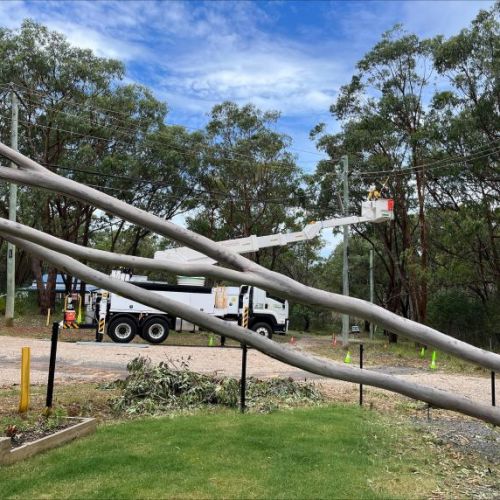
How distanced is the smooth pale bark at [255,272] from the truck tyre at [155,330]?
1902 cm

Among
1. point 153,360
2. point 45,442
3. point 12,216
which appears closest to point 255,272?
point 45,442

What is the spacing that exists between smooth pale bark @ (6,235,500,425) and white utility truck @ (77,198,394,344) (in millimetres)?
15078

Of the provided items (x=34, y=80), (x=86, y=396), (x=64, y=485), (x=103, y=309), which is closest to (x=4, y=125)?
(x=34, y=80)

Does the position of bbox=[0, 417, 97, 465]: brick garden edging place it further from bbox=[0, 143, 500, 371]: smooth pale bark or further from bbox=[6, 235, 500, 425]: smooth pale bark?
bbox=[0, 143, 500, 371]: smooth pale bark

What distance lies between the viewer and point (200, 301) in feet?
74.9

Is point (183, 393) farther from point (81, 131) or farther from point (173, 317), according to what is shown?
point (81, 131)

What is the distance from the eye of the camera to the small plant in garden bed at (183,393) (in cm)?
896

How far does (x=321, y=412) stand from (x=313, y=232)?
11988 millimetres

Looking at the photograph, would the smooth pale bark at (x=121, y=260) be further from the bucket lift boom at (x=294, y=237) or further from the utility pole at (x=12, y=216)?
the utility pole at (x=12, y=216)

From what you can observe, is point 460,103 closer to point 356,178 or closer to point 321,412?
point 356,178

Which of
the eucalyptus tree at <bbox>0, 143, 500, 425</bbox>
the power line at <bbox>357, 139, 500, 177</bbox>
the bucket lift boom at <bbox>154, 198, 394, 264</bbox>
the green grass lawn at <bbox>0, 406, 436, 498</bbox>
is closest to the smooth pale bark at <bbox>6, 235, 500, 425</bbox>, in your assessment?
the eucalyptus tree at <bbox>0, 143, 500, 425</bbox>

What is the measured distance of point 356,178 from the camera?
31.4m

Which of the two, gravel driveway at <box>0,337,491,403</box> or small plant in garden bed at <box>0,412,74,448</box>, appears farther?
gravel driveway at <box>0,337,491,403</box>

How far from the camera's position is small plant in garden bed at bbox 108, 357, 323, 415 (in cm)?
896
